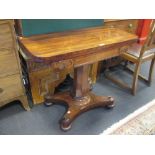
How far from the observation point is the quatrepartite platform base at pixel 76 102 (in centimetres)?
159

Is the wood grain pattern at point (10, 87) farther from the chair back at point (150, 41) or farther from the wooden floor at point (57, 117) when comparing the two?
the chair back at point (150, 41)

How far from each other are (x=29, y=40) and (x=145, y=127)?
1.22 m

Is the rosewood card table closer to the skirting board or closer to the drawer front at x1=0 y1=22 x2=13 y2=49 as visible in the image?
the drawer front at x1=0 y1=22 x2=13 y2=49

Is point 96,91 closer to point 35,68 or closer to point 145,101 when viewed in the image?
point 145,101

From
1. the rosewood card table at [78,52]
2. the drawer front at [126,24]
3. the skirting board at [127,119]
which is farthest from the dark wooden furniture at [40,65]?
the skirting board at [127,119]

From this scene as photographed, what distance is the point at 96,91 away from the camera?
2029mm

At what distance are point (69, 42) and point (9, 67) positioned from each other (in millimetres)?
519

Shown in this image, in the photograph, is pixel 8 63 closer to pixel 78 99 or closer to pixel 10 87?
pixel 10 87

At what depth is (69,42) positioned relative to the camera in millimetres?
1268

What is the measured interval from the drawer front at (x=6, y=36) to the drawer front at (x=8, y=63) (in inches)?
1.8

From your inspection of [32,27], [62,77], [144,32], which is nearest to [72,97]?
[62,77]

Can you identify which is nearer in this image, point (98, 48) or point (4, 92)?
point (98, 48)

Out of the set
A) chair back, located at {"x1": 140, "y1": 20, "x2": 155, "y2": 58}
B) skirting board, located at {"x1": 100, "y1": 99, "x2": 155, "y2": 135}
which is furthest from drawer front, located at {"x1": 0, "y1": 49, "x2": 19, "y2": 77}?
chair back, located at {"x1": 140, "y1": 20, "x2": 155, "y2": 58}

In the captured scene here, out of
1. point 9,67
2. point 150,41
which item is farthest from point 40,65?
point 150,41
